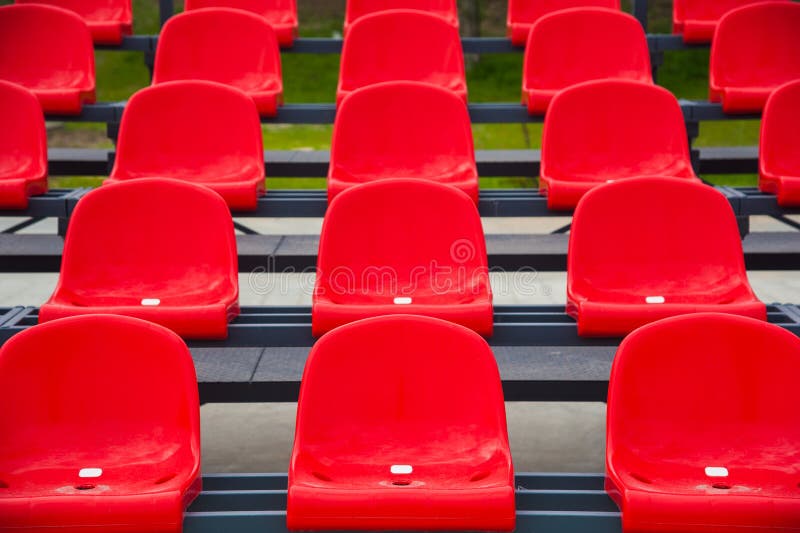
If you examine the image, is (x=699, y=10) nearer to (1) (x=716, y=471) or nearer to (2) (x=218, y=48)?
(2) (x=218, y=48)

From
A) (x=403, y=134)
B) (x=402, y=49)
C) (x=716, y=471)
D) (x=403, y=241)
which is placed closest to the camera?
(x=716, y=471)

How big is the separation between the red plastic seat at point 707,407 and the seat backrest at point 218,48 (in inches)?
74.3

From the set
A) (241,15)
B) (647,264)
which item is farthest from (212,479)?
(241,15)

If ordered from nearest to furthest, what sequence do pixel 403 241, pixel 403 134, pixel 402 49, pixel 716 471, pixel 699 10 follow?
1. pixel 716 471
2. pixel 403 241
3. pixel 403 134
4. pixel 402 49
5. pixel 699 10

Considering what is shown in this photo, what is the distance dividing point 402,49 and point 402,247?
3.98 feet

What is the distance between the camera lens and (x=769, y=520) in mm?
1544

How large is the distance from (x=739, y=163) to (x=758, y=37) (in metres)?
0.42

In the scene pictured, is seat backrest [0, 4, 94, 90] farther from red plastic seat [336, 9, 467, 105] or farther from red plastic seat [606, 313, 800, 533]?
red plastic seat [606, 313, 800, 533]

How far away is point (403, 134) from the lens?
8.95ft

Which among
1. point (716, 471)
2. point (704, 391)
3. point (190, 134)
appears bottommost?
point (716, 471)

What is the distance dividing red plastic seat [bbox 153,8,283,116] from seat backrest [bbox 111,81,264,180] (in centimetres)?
50

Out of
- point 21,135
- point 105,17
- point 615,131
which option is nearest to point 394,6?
point 105,17

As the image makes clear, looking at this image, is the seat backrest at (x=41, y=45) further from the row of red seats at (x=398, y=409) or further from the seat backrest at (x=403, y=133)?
the row of red seats at (x=398, y=409)

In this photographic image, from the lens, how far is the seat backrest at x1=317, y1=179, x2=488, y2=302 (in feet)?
7.18
